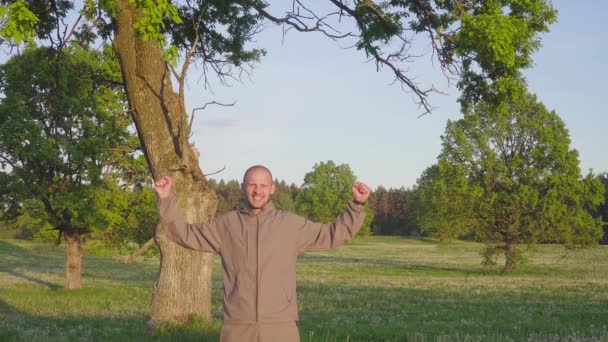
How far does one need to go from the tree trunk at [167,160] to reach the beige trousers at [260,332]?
4656 millimetres

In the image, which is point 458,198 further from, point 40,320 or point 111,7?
point 111,7

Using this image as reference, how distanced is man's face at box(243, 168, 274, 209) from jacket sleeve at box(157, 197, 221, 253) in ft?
1.24

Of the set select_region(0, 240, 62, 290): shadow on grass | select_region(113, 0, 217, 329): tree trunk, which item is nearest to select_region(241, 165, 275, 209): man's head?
select_region(113, 0, 217, 329): tree trunk

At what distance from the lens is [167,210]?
552cm

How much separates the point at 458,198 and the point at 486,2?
2738 cm

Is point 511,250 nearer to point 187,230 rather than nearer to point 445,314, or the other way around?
point 445,314

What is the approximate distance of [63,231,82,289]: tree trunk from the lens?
25922 mm

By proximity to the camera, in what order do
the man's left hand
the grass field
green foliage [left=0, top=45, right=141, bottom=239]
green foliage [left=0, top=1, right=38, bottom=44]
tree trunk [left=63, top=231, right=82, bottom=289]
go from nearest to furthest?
1. the man's left hand
2. green foliage [left=0, top=1, right=38, bottom=44]
3. the grass field
4. green foliage [left=0, top=45, right=141, bottom=239]
5. tree trunk [left=63, top=231, right=82, bottom=289]

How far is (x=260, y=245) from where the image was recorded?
17.0 ft

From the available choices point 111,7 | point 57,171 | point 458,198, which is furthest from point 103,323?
point 458,198

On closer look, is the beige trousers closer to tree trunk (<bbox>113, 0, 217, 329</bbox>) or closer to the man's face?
the man's face

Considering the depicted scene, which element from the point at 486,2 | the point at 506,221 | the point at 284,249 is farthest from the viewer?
the point at 506,221

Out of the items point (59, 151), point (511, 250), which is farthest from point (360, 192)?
point (511, 250)

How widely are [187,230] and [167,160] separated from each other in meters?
4.48
